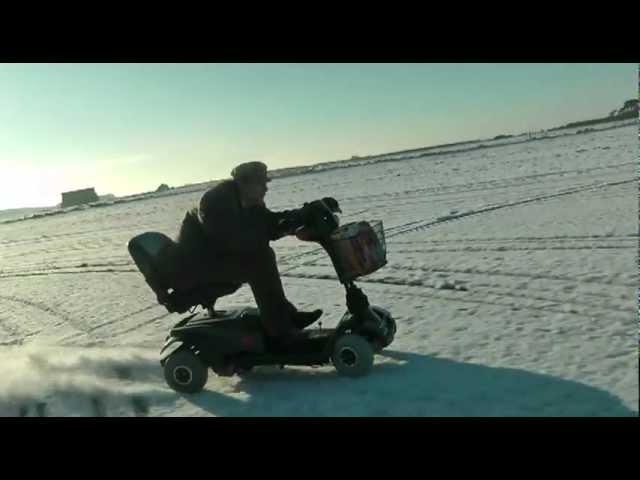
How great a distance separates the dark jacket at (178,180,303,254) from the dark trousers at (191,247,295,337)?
8cm

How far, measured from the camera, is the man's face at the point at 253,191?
449cm

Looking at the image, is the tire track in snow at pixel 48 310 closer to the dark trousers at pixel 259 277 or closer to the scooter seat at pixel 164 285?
the scooter seat at pixel 164 285

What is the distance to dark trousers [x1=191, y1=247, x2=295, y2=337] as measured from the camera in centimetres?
455

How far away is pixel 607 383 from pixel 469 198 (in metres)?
11.9

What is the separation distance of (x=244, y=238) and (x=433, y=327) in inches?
89.1

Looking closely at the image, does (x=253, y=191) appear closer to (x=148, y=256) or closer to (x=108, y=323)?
(x=148, y=256)

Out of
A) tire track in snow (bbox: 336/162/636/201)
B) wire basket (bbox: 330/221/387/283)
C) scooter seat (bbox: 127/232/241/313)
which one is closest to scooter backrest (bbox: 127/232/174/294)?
scooter seat (bbox: 127/232/241/313)

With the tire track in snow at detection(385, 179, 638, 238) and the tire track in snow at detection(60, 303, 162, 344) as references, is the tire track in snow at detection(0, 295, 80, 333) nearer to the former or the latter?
the tire track in snow at detection(60, 303, 162, 344)

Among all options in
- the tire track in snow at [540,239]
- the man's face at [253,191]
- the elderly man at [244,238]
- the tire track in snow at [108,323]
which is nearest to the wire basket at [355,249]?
the elderly man at [244,238]

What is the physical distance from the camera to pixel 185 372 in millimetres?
4762

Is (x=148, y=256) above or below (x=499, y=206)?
below

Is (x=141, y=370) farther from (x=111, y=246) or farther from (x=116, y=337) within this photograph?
(x=111, y=246)

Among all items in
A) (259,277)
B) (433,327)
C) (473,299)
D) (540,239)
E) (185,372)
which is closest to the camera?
(259,277)

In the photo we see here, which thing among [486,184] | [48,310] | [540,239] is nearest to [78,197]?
[486,184]
